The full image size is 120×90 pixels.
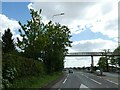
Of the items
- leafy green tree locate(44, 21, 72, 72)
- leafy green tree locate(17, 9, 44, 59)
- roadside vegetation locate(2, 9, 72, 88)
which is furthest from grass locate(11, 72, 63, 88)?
leafy green tree locate(44, 21, 72, 72)

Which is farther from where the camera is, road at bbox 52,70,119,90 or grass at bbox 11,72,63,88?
road at bbox 52,70,119,90

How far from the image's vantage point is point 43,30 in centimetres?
4062

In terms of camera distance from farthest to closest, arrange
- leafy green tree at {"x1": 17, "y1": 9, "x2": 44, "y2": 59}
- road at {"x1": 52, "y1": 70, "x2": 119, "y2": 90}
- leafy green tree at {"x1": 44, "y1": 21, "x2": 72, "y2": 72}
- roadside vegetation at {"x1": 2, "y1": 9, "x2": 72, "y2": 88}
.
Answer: leafy green tree at {"x1": 44, "y1": 21, "x2": 72, "y2": 72} → leafy green tree at {"x1": 17, "y1": 9, "x2": 44, "y2": 59} → road at {"x1": 52, "y1": 70, "x2": 119, "y2": 90} → roadside vegetation at {"x1": 2, "y1": 9, "x2": 72, "y2": 88}

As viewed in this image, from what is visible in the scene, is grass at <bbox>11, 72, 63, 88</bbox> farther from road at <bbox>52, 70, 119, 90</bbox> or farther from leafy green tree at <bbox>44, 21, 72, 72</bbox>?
leafy green tree at <bbox>44, 21, 72, 72</bbox>

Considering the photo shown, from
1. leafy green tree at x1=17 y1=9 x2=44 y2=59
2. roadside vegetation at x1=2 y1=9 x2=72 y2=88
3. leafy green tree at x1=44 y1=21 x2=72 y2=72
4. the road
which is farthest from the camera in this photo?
leafy green tree at x1=44 y1=21 x2=72 y2=72

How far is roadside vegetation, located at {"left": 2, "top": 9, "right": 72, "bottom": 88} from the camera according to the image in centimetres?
1858

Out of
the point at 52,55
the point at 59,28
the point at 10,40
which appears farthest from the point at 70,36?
the point at 10,40

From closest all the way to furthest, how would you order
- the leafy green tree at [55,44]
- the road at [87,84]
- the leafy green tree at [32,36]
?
the road at [87,84] < the leafy green tree at [32,36] < the leafy green tree at [55,44]

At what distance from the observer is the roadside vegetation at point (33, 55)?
18.6 m

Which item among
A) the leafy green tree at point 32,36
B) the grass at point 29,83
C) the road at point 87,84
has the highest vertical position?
the leafy green tree at point 32,36

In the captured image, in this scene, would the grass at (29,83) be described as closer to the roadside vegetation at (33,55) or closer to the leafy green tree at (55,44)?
the roadside vegetation at (33,55)

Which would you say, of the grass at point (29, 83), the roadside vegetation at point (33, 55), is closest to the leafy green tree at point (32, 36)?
the roadside vegetation at point (33, 55)

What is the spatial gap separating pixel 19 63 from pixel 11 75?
448 cm

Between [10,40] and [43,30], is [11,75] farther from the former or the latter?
[10,40]
